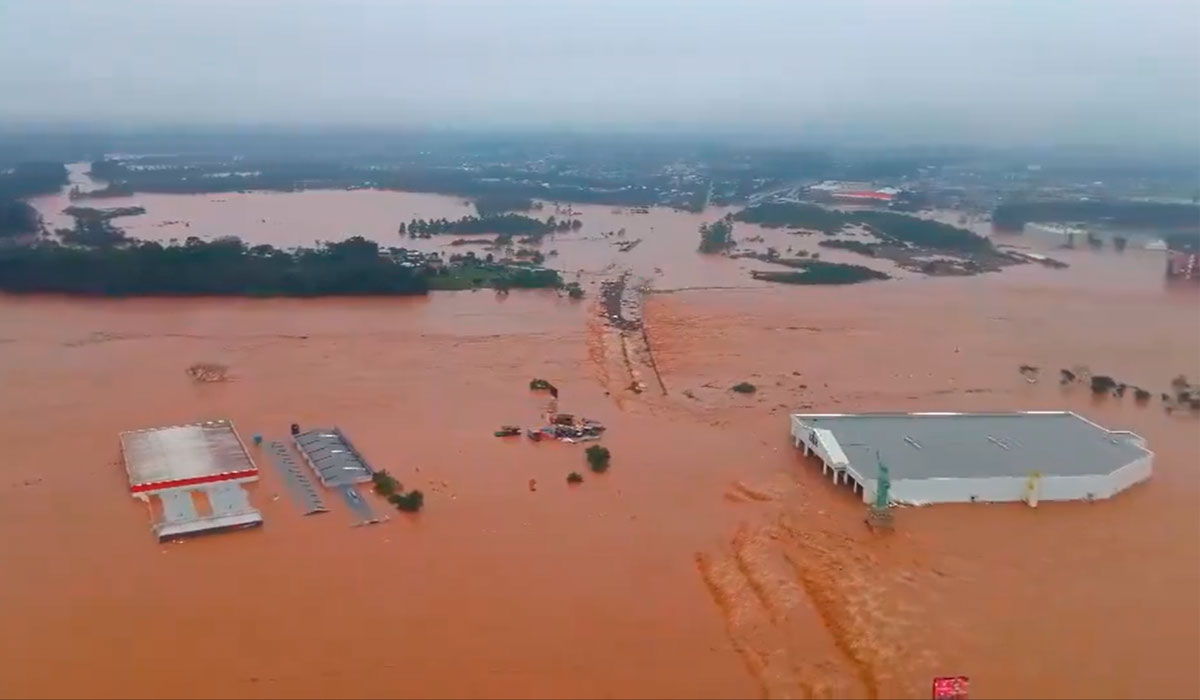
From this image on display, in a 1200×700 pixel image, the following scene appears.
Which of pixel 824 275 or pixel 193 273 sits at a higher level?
pixel 193 273

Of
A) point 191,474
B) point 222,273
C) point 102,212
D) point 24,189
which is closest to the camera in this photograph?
point 191,474

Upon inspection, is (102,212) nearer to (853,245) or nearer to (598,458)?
(853,245)

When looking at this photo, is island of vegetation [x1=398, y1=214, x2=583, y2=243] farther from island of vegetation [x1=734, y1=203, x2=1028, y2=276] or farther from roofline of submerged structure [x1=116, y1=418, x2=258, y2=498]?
roofline of submerged structure [x1=116, y1=418, x2=258, y2=498]

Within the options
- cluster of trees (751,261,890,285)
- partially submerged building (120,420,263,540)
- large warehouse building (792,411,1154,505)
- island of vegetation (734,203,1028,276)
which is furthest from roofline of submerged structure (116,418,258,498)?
island of vegetation (734,203,1028,276)

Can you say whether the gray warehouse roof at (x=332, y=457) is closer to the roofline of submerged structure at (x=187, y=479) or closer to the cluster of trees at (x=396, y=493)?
the cluster of trees at (x=396, y=493)

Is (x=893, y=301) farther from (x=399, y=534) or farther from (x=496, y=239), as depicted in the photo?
(x=399, y=534)

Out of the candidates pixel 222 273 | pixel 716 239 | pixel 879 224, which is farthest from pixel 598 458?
pixel 879 224
